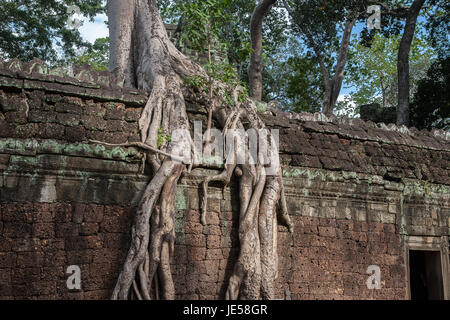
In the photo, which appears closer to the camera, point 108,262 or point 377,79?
point 108,262

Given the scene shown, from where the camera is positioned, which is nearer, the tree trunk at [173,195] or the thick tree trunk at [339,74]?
the tree trunk at [173,195]

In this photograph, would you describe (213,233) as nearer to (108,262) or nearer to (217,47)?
(108,262)

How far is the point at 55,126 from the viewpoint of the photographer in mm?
4391

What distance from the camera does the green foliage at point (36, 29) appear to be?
12656 millimetres

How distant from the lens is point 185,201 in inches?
188

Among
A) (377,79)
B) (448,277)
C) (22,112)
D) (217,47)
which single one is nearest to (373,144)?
(448,277)

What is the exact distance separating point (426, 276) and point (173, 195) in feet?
13.9

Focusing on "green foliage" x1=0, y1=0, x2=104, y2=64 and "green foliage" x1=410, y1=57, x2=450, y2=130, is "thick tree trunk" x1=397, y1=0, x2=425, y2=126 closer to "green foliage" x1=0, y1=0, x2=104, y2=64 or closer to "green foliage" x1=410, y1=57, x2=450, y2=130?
"green foliage" x1=410, y1=57, x2=450, y2=130

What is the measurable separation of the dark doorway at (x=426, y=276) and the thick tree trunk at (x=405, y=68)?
382 centimetres

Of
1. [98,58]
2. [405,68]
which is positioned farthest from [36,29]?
[405,68]

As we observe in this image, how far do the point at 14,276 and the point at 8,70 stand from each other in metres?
1.84

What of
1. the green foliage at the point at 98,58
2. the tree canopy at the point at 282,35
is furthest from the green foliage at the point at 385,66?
the green foliage at the point at 98,58

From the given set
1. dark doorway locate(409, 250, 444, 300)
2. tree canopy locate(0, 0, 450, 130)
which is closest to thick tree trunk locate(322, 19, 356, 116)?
tree canopy locate(0, 0, 450, 130)

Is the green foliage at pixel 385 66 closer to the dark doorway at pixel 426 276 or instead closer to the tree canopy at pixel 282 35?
the tree canopy at pixel 282 35
